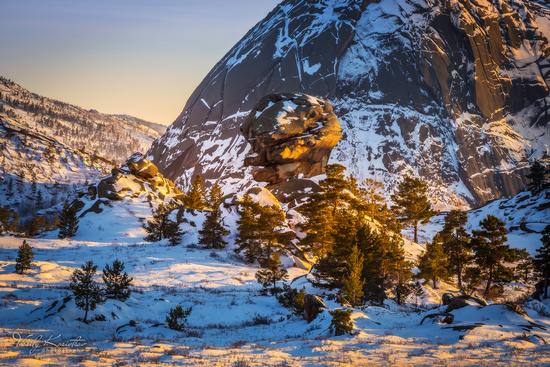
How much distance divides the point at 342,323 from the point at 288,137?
172 ft

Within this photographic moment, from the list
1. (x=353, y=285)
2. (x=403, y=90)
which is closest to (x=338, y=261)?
(x=353, y=285)

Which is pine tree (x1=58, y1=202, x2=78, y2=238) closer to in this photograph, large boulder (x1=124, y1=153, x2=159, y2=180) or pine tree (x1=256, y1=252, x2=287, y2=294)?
large boulder (x1=124, y1=153, x2=159, y2=180)

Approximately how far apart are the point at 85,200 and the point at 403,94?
10361 cm

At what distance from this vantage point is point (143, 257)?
3744 centimetres

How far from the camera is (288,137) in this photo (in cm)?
6688

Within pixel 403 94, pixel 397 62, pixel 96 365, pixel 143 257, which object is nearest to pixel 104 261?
pixel 143 257

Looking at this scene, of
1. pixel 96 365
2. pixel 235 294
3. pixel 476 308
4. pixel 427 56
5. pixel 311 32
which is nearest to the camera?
pixel 96 365

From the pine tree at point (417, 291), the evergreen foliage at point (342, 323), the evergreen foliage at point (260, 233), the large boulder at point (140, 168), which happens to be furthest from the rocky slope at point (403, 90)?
the evergreen foliage at point (342, 323)

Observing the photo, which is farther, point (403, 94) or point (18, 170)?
point (18, 170)

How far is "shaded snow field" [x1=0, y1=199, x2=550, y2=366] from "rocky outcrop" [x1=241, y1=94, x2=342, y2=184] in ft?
116

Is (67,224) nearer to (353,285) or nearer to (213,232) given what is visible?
(213,232)

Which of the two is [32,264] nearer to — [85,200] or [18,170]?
[85,200]

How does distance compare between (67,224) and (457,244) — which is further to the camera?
(67,224)

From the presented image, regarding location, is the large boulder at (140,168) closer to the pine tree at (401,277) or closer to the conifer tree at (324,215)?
the conifer tree at (324,215)
